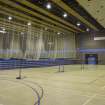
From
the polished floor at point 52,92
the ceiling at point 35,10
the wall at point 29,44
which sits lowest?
the polished floor at point 52,92

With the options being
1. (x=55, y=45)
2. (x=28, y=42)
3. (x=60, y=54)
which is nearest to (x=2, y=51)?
(x=28, y=42)

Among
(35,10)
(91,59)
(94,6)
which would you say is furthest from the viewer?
(91,59)

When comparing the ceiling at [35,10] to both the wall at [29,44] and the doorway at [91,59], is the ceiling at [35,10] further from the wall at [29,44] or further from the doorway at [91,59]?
the doorway at [91,59]

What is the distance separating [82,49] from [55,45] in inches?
247

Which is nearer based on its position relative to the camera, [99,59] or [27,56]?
[27,56]

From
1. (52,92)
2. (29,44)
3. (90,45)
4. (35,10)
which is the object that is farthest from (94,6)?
(90,45)

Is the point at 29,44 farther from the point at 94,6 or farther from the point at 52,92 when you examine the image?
the point at 52,92

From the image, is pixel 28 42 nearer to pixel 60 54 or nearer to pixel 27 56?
pixel 27 56

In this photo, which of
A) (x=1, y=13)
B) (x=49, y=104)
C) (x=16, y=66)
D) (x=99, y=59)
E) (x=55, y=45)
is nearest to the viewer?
(x=49, y=104)

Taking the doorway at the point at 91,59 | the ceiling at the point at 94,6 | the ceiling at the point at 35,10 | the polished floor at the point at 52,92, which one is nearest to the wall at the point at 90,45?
the doorway at the point at 91,59

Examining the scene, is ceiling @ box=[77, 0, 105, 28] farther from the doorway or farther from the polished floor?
the doorway

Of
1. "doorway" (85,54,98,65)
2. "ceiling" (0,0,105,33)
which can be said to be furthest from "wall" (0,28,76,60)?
"doorway" (85,54,98,65)

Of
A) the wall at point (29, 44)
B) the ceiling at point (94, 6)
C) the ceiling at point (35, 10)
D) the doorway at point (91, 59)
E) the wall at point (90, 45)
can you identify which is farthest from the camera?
the doorway at point (91, 59)

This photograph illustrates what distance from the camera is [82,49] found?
1981cm
